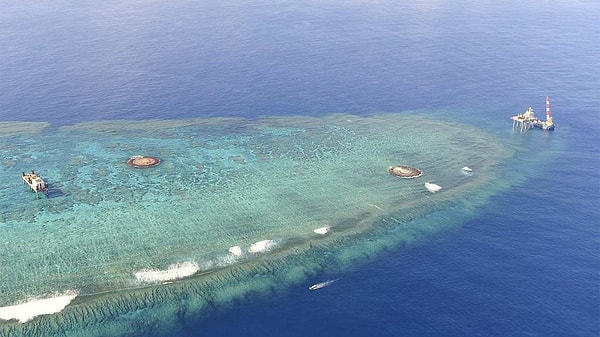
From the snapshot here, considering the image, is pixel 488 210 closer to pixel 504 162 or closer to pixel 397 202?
pixel 397 202

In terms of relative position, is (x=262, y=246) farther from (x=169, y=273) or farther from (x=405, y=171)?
(x=405, y=171)

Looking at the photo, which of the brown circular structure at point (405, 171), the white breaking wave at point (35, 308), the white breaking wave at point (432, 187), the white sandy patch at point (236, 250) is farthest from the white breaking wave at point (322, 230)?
the white breaking wave at point (35, 308)

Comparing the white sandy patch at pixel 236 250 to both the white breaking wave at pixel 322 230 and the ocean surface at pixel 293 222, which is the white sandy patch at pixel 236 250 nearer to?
the ocean surface at pixel 293 222

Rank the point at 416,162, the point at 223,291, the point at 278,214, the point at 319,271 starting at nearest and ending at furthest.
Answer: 1. the point at 223,291
2. the point at 319,271
3. the point at 278,214
4. the point at 416,162

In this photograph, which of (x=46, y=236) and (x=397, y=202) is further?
(x=397, y=202)

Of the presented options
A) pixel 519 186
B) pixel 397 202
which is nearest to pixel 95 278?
pixel 397 202

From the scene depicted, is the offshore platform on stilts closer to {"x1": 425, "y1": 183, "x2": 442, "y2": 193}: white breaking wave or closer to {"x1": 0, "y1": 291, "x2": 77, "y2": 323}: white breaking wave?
{"x1": 425, "y1": 183, "x2": 442, "y2": 193}: white breaking wave
